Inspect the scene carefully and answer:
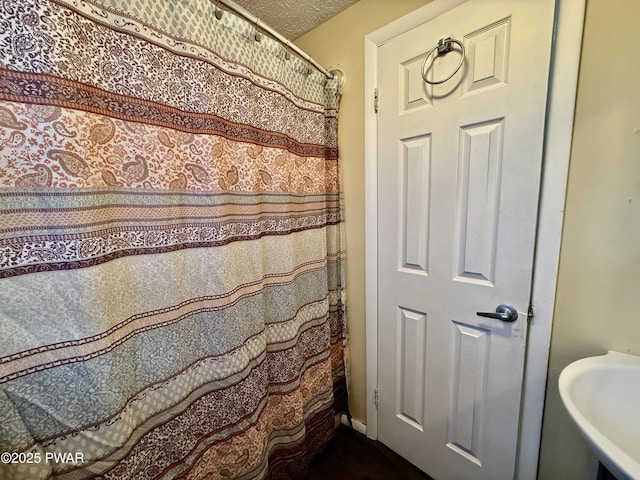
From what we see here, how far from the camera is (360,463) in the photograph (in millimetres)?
1283

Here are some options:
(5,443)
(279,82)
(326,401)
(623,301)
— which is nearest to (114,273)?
(5,443)

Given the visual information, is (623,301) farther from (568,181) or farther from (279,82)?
(279,82)

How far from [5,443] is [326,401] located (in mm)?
1172

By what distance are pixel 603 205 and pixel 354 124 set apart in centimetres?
99

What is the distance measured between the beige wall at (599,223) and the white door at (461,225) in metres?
0.10

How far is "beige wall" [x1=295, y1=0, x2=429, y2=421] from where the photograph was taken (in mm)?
1171

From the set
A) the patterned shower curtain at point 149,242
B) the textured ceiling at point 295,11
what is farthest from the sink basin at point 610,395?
the textured ceiling at point 295,11

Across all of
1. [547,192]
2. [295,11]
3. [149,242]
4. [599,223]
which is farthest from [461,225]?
[295,11]

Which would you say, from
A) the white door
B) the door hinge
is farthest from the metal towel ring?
the door hinge

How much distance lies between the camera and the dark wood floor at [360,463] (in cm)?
122

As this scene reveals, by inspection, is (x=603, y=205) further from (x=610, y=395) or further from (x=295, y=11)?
(x=295, y=11)

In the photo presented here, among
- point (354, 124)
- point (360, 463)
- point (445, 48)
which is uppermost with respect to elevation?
point (445, 48)

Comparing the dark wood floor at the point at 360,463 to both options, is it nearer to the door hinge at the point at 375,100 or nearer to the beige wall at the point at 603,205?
the beige wall at the point at 603,205

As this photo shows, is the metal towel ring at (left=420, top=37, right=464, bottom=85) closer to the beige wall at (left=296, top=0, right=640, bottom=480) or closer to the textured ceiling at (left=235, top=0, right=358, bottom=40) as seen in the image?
the beige wall at (left=296, top=0, right=640, bottom=480)
